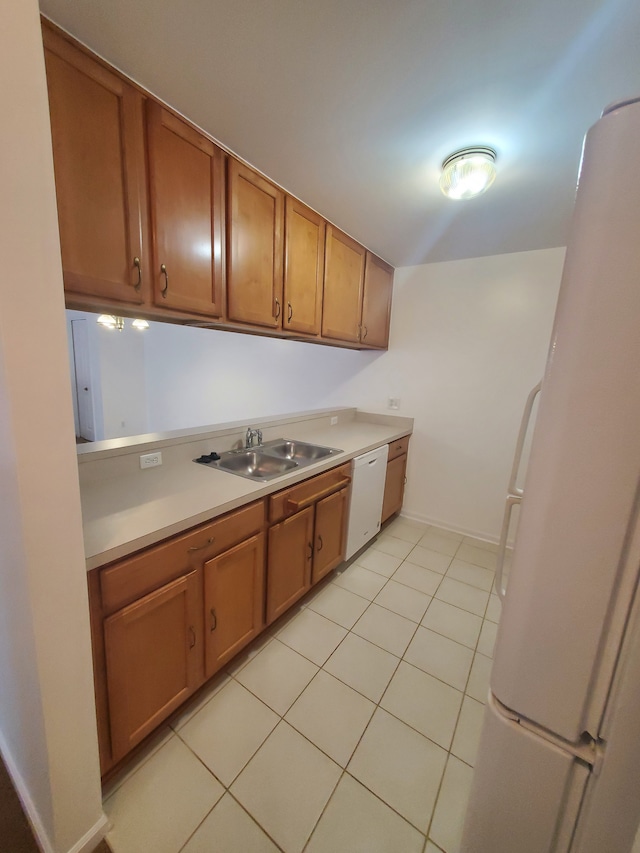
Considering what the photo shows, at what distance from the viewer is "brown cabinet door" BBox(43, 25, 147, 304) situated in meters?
0.98

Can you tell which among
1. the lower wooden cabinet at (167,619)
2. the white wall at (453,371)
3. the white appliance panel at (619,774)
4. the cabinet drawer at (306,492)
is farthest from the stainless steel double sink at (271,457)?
the white appliance panel at (619,774)

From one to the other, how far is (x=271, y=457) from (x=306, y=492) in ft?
1.50

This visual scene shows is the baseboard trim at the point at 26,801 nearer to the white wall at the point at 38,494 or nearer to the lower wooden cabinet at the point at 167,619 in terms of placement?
the white wall at the point at 38,494

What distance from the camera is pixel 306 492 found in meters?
1.75

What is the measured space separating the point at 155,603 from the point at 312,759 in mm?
842

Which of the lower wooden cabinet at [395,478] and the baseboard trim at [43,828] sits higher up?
the lower wooden cabinet at [395,478]

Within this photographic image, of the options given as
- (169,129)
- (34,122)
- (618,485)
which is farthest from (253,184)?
(618,485)

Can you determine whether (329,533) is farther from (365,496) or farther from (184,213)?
(184,213)

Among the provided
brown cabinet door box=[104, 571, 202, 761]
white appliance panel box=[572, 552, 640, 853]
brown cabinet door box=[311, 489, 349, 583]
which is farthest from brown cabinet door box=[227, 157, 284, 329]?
white appliance panel box=[572, 552, 640, 853]

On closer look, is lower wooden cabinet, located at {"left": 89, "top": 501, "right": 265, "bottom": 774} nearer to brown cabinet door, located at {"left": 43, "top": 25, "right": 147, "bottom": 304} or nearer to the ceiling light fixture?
brown cabinet door, located at {"left": 43, "top": 25, "right": 147, "bottom": 304}

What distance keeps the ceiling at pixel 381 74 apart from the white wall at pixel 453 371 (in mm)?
888

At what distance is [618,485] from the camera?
0.52m

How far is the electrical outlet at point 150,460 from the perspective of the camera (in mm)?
1588

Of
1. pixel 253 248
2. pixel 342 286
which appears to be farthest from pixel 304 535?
pixel 342 286
